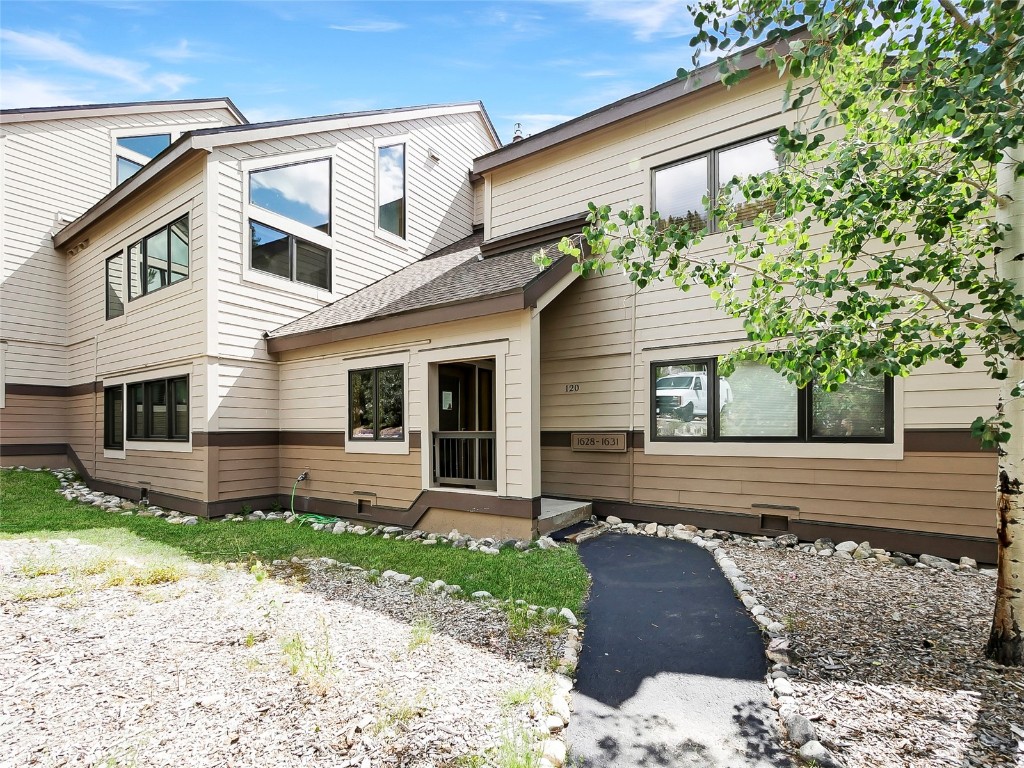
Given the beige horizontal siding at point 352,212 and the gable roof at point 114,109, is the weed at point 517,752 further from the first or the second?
the gable roof at point 114,109

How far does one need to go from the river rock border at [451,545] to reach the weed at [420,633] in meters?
0.64

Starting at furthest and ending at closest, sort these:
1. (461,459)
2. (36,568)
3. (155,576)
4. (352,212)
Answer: (352,212) < (461,459) < (36,568) < (155,576)

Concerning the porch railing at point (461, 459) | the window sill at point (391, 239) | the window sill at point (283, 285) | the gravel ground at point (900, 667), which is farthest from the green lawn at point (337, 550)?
the window sill at point (391, 239)

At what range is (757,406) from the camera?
253 inches

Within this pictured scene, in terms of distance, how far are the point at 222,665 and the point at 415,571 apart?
86.0 inches

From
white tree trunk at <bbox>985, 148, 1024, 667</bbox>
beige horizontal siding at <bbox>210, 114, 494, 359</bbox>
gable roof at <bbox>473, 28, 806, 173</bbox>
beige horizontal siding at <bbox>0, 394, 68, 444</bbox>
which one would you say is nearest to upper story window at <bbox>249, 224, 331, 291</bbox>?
beige horizontal siding at <bbox>210, 114, 494, 359</bbox>

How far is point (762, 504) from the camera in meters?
6.32

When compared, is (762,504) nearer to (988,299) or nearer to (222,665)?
(988,299)

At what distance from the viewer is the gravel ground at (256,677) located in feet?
8.00

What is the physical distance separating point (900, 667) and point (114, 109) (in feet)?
56.5

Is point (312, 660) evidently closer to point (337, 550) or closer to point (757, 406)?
point (337, 550)

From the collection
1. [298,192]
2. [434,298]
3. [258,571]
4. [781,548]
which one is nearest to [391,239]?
[298,192]

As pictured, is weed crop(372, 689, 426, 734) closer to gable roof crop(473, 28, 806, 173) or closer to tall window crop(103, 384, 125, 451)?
gable roof crop(473, 28, 806, 173)

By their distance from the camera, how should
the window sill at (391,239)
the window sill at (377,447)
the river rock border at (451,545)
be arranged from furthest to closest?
the window sill at (391,239), the window sill at (377,447), the river rock border at (451,545)
